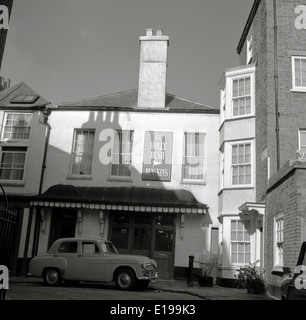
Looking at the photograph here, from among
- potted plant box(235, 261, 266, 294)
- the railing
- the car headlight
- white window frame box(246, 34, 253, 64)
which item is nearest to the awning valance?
potted plant box(235, 261, 266, 294)

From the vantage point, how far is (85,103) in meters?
21.6

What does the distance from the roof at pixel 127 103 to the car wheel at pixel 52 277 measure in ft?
30.0

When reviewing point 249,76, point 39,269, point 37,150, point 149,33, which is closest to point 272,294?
point 39,269

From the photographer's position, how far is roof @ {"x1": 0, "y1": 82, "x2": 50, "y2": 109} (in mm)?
21175

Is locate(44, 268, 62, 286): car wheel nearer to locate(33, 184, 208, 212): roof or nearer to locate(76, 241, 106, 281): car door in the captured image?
locate(76, 241, 106, 281): car door

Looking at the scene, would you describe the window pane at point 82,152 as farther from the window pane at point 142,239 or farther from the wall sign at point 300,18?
the wall sign at point 300,18

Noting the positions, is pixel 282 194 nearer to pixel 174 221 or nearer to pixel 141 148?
pixel 174 221

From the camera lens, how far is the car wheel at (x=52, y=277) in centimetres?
1402

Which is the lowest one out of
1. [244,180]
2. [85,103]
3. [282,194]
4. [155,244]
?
[155,244]

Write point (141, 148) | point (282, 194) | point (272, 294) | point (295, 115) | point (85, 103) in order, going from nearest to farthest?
point (282, 194)
point (272, 294)
point (295, 115)
point (141, 148)
point (85, 103)

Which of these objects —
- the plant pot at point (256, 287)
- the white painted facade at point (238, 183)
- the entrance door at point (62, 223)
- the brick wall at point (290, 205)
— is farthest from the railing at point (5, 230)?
the entrance door at point (62, 223)

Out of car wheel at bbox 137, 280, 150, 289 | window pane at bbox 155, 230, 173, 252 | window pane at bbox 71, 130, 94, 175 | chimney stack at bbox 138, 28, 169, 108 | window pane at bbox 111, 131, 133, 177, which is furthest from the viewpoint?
chimney stack at bbox 138, 28, 169, 108
